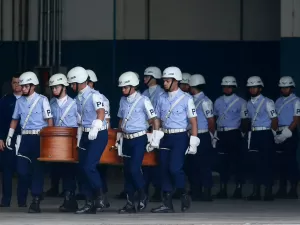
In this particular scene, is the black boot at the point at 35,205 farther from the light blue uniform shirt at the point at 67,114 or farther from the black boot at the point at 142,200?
the black boot at the point at 142,200

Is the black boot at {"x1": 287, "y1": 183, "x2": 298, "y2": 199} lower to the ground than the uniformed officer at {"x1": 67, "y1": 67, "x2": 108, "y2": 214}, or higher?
lower

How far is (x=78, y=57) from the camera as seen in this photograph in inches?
1128

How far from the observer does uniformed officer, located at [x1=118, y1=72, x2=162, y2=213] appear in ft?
63.6

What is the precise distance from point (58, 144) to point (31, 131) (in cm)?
65

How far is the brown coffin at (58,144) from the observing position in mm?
19250

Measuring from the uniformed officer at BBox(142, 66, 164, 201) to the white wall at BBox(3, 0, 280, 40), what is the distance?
20.5ft

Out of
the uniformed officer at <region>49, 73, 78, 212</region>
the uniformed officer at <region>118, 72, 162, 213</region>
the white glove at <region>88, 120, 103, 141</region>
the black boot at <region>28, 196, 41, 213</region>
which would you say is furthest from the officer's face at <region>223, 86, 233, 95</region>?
the black boot at <region>28, 196, 41, 213</region>

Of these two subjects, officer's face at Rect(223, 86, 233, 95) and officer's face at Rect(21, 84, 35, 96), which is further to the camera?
officer's face at Rect(223, 86, 233, 95)

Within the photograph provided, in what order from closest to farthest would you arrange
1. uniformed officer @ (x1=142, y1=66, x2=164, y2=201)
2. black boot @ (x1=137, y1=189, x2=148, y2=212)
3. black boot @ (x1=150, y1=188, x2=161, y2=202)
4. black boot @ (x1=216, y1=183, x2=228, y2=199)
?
black boot @ (x1=137, y1=189, x2=148, y2=212), uniformed officer @ (x1=142, y1=66, x2=164, y2=201), black boot @ (x1=150, y1=188, x2=161, y2=202), black boot @ (x1=216, y1=183, x2=228, y2=199)

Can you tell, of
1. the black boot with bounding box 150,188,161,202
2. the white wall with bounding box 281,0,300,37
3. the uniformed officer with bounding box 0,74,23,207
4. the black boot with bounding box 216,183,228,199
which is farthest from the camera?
the white wall with bounding box 281,0,300,37

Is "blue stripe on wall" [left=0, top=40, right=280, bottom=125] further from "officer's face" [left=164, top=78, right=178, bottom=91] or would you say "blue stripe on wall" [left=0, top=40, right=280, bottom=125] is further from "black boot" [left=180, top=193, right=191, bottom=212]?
"black boot" [left=180, top=193, right=191, bottom=212]

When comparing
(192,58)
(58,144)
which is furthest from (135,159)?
(192,58)

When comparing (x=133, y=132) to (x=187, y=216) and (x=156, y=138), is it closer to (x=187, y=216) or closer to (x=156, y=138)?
(x=156, y=138)

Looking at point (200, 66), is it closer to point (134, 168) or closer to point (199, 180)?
point (199, 180)
